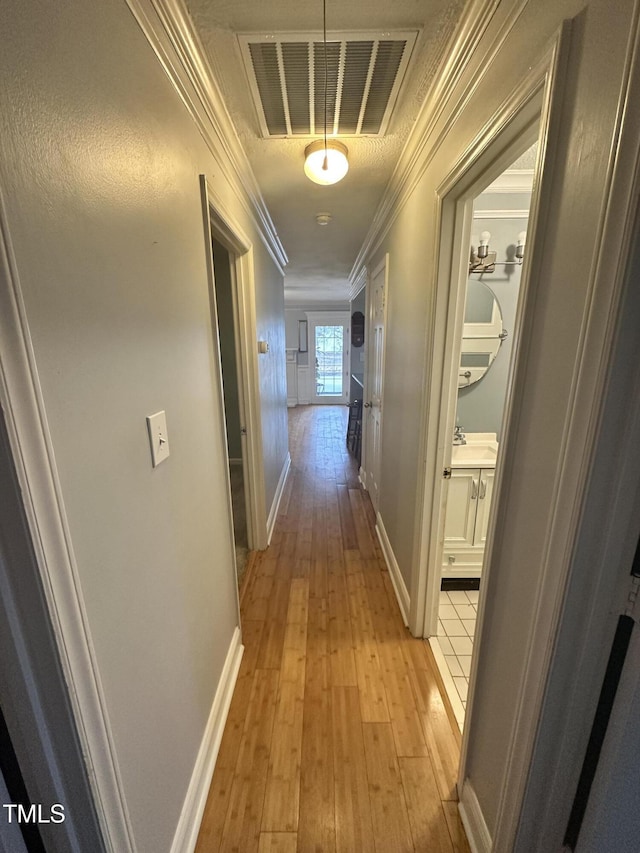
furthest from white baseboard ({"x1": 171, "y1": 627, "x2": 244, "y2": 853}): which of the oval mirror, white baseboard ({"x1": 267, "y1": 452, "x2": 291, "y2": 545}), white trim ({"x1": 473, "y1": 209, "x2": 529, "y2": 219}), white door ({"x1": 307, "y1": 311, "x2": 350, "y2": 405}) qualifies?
white door ({"x1": 307, "y1": 311, "x2": 350, "y2": 405})

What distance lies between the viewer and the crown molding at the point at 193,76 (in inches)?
33.2

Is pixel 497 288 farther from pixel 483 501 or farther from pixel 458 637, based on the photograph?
pixel 458 637

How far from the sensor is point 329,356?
7816 millimetres

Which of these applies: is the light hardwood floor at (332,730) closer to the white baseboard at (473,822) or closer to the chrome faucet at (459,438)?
the white baseboard at (473,822)

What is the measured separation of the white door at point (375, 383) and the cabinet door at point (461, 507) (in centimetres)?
80

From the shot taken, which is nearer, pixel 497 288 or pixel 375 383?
pixel 497 288

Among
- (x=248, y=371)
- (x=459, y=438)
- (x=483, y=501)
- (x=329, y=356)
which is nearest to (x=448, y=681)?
(x=483, y=501)

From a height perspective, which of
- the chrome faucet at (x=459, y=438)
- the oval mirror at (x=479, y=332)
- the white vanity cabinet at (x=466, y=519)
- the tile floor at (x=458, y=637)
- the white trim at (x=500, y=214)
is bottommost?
the tile floor at (x=458, y=637)

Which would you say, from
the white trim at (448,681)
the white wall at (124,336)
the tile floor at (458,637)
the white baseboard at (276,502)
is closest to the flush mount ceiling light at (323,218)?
the white wall at (124,336)

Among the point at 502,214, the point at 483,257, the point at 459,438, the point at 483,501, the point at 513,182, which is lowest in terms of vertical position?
the point at 483,501

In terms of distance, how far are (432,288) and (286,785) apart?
1950 mm

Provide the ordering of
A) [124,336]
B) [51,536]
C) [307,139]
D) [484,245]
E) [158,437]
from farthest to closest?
[484,245] → [307,139] → [158,437] → [124,336] → [51,536]

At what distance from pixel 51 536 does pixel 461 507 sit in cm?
202

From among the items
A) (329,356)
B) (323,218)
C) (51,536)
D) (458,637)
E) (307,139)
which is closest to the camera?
(51,536)
